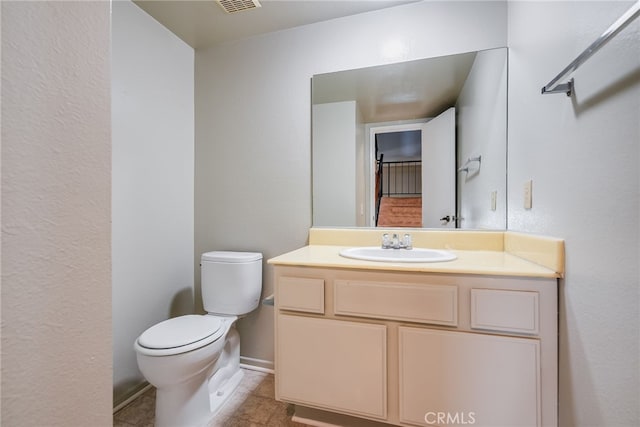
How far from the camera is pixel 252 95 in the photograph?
6.19 ft

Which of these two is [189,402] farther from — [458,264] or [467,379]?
[458,264]

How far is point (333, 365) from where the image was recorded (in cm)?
117

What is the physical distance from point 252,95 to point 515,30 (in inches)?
59.4

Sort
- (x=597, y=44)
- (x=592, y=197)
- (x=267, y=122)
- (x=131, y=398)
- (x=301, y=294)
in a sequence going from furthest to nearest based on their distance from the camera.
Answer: (x=267, y=122)
(x=131, y=398)
(x=301, y=294)
(x=592, y=197)
(x=597, y=44)

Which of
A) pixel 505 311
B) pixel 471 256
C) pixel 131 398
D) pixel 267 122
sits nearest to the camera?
pixel 505 311

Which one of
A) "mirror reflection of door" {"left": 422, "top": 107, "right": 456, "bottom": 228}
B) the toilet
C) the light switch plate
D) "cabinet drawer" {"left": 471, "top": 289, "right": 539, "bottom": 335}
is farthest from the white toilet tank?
the light switch plate

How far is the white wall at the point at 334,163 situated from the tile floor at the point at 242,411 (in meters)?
1.04

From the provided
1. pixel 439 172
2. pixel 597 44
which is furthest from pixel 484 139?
pixel 597 44

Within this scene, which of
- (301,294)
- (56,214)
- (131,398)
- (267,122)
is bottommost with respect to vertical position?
(131,398)

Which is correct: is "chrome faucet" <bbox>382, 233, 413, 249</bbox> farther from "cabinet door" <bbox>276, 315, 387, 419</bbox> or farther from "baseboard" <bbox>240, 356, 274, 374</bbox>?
"baseboard" <bbox>240, 356, 274, 374</bbox>

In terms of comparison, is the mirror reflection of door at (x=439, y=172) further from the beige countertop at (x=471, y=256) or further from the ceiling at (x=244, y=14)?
the ceiling at (x=244, y=14)

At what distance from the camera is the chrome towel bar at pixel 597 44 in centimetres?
56

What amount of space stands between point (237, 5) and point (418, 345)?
1.96 m

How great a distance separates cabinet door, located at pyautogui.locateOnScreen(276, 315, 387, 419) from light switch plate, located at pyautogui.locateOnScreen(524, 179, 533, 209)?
2.65ft
